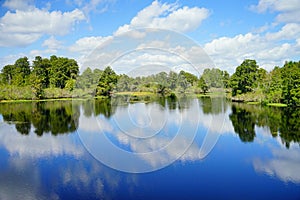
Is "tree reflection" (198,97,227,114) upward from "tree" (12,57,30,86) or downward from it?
downward

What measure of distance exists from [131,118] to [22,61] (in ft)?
154

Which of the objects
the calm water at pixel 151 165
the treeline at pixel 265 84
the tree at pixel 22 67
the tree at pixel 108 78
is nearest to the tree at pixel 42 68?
the tree at pixel 22 67

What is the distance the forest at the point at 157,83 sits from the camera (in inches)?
413

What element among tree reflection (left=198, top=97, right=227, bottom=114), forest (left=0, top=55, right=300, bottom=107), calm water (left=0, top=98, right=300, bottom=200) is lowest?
calm water (left=0, top=98, right=300, bottom=200)

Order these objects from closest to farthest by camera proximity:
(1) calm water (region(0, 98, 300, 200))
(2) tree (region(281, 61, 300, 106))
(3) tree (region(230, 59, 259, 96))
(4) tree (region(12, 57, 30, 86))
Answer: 1. (1) calm water (region(0, 98, 300, 200))
2. (2) tree (region(281, 61, 300, 106))
3. (3) tree (region(230, 59, 259, 96))
4. (4) tree (region(12, 57, 30, 86))

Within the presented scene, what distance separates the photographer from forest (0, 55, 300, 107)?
10.5 m

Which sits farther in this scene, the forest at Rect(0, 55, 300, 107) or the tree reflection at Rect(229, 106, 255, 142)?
the tree reflection at Rect(229, 106, 255, 142)

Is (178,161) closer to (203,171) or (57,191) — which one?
(203,171)

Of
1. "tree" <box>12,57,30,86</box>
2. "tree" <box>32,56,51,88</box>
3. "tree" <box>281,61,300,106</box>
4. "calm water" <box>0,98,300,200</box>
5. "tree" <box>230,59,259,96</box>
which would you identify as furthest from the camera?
"tree" <box>12,57,30,86</box>

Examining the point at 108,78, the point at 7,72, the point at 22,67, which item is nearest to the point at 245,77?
the point at 108,78

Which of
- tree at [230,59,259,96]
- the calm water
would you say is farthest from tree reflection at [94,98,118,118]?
tree at [230,59,259,96]

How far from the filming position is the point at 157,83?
11.4 meters

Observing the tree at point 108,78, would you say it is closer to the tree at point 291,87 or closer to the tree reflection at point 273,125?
the tree reflection at point 273,125

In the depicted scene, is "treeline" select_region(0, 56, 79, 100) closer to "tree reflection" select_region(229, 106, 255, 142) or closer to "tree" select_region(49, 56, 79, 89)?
"tree" select_region(49, 56, 79, 89)
